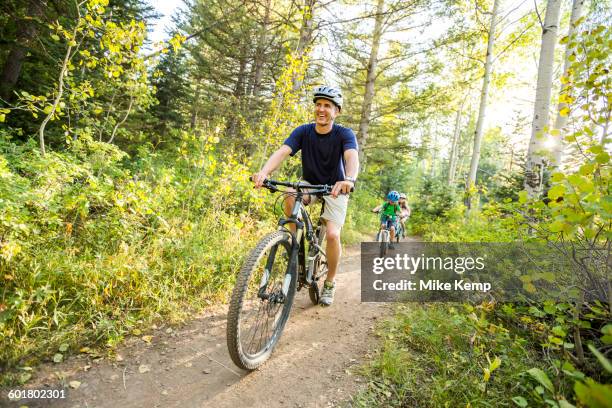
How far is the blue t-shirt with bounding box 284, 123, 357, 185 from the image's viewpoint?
12.2 ft

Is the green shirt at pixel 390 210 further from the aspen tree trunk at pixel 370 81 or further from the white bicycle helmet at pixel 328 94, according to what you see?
the white bicycle helmet at pixel 328 94

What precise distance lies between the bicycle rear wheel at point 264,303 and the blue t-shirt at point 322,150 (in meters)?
1.13

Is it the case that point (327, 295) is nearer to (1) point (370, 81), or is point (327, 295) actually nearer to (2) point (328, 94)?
(2) point (328, 94)

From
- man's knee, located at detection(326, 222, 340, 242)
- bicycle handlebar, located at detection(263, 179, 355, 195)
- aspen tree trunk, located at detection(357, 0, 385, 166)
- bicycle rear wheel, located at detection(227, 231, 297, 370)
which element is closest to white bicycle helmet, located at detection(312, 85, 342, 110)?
bicycle handlebar, located at detection(263, 179, 355, 195)

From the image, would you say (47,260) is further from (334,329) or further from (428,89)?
(428,89)

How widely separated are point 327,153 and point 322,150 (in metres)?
0.07

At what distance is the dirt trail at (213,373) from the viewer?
2412 millimetres

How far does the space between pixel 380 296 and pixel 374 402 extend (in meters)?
2.66

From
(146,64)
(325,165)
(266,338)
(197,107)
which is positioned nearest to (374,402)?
(266,338)

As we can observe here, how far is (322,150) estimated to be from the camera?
12.3ft

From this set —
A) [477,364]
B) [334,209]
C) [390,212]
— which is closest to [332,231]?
[334,209]

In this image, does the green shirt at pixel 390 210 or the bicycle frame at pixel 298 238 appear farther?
the green shirt at pixel 390 210

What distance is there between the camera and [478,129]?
1159 cm

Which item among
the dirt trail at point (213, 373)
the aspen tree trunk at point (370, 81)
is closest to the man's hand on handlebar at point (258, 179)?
the dirt trail at point (213, 373)
